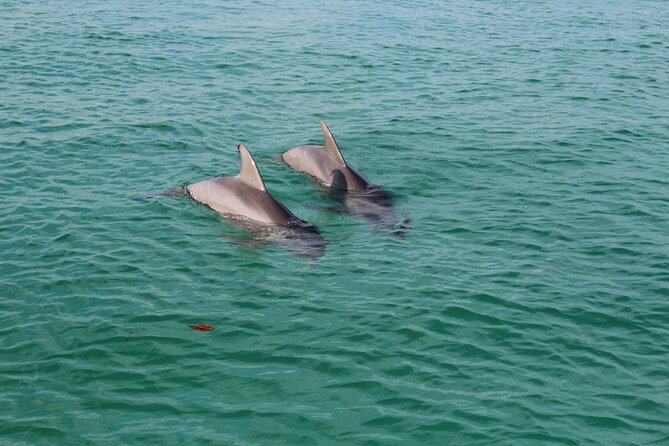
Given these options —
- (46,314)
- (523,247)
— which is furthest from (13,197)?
(523,247)

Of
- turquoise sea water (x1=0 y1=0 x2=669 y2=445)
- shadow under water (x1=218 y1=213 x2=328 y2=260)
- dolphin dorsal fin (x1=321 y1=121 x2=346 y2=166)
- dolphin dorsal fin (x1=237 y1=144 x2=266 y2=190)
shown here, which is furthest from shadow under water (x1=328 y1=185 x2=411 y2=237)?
dolphin dorsal fin (x1=237 y1=144 x2=266 y2=190)

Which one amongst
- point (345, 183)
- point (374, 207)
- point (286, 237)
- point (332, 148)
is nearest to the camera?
point (286, 237)

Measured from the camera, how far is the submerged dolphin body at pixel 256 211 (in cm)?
1362

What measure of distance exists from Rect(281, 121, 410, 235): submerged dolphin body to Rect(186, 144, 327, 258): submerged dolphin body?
1235mm

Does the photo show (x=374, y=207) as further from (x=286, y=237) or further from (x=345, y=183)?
(x=286, y=237)

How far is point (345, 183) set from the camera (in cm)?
1594

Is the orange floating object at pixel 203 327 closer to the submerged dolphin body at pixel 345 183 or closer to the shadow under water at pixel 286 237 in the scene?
the shadow under water at pixel 286 237

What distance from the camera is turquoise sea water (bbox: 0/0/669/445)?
31.4 feet

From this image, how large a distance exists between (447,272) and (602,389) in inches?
133

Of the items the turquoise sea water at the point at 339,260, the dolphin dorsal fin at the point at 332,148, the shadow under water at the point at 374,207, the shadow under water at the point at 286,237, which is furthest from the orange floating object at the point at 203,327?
the dolphin dorsal fin at the point at 332,148

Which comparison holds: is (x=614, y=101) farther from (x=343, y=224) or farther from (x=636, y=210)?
(x=343, y=224)

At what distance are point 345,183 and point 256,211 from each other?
2317 millimetres

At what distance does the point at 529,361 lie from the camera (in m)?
10.5

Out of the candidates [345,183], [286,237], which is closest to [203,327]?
[286,237]
